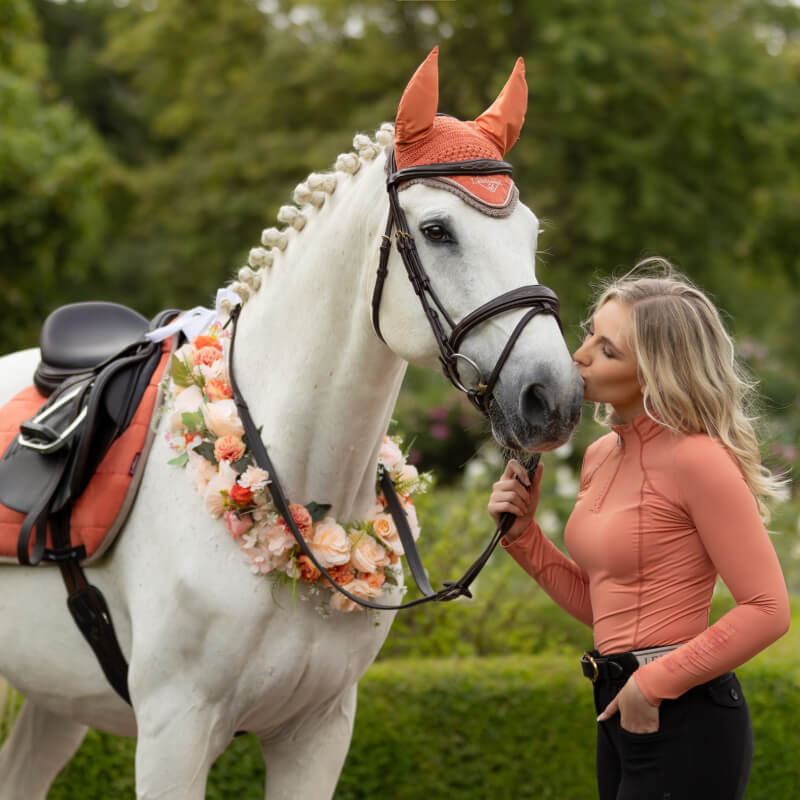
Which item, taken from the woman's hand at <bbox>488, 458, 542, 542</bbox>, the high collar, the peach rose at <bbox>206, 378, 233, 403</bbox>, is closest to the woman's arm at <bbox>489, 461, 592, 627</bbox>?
the woman's hand at <bbox>488, 458, 542, 542</bbox>

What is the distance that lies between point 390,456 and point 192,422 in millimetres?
544

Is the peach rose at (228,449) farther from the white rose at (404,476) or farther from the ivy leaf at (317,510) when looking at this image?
the white rose at (404,476)

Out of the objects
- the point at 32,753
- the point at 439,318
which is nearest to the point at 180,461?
the point at 439,318

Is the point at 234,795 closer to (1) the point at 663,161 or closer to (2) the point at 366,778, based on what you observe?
(2) the point at 366,778

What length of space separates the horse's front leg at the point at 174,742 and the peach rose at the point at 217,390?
2.27 feet

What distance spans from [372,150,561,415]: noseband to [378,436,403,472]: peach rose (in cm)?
53

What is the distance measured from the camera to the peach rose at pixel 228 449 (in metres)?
2.54

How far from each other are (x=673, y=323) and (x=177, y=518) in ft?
4.10

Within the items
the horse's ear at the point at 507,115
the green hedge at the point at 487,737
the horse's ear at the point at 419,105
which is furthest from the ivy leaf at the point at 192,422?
the green hedge at the point at 487,737

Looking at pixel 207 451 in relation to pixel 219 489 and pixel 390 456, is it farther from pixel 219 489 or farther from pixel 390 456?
pixel 390 456

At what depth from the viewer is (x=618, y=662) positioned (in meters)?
2.26

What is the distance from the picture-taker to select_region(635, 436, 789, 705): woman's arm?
6.84 feet

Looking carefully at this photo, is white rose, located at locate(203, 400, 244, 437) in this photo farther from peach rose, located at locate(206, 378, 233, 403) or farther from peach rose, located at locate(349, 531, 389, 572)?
peach rose, located at locate(349, 531, 389, 572)

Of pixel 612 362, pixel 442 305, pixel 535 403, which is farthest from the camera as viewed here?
pixel 612 362
